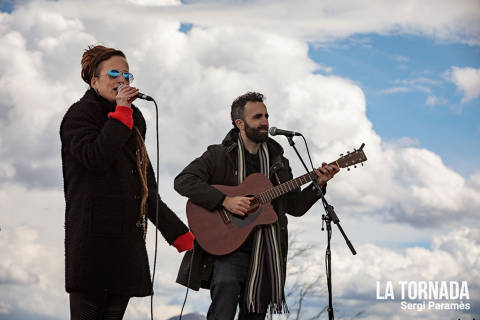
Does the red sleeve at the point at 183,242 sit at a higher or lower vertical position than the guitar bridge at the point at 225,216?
lower

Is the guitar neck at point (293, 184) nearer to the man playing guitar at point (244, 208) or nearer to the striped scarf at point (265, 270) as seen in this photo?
the man playing guitar at point (244, 208)

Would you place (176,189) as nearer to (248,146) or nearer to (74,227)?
(248,146)

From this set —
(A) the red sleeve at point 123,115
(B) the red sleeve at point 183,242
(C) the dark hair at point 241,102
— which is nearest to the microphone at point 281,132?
(C) the dark hair at point 241,102

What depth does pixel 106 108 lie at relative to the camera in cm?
336

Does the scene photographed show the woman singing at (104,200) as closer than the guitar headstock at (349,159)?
Yes

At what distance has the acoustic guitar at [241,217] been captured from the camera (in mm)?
4648

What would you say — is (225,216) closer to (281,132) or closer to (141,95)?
(281,132)

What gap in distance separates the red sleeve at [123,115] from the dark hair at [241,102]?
188 centimetres

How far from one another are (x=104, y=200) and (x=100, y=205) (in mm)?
31

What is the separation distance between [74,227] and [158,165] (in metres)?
0.61

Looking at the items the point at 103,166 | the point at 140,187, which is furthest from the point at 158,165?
the point at 103,166

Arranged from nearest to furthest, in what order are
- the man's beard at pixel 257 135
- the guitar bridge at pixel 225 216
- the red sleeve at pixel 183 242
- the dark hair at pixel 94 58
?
the dark hair at pixel 94 58, the red sleeve at pixel 183 242, the guitar bridge at pixel 225 216, the man's beard at pixel 257 135

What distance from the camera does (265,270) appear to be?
467 centimetres

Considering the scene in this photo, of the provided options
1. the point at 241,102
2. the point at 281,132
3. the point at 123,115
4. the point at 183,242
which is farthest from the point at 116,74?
the point at 241,102
